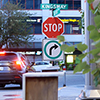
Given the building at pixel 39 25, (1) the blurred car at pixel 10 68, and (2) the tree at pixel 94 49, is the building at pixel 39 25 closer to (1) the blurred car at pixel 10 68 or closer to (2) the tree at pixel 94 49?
(1) the blurred car at pixel 10 68

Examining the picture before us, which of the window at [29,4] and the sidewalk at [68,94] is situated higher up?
the window at [29,4]

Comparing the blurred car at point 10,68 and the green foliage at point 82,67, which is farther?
the blurred car at point 10,68

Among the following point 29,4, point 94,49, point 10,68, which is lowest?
point 10,68

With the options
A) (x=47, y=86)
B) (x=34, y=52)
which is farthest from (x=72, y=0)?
(x=47, y=86)

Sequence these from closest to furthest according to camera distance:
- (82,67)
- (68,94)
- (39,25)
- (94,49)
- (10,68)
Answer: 1. (94,49)
2. (82,67)
3. (68,94)
4. (10,68)
5. (39,25)

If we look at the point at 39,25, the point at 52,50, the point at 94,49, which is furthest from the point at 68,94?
the point at 39,25

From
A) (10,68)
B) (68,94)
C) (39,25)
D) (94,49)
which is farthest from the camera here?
(39,25)

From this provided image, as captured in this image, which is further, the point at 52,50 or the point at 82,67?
the point at 52,50

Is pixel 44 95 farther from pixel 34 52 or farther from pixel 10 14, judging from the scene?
pixel 34 52

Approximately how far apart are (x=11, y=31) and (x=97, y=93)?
104 ft

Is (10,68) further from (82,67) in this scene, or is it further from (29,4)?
(29,4)

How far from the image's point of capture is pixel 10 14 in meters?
34.4

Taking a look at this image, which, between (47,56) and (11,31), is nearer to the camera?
(47,56)

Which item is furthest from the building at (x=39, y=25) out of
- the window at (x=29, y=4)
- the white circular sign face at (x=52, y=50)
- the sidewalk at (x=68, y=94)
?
the white circular sign face at (x=52, y=50)
